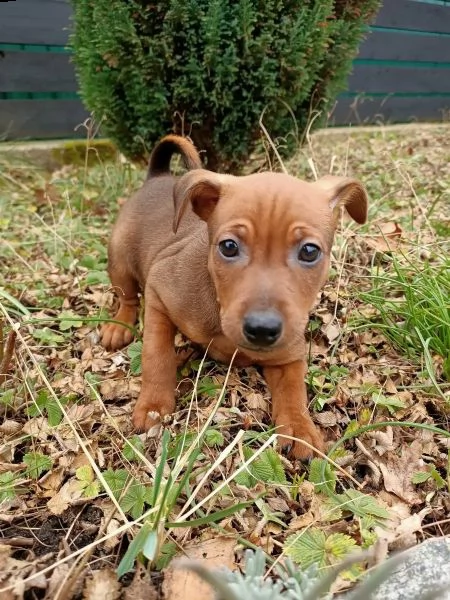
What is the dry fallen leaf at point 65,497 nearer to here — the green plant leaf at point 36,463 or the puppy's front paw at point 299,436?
the green plant leaf at point 36,463

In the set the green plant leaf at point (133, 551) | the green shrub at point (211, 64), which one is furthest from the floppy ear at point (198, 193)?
the green shrub at point (211, 64)

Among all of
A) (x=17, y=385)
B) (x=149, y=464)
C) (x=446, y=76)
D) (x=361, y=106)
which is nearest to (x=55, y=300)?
(x=17, y=385)

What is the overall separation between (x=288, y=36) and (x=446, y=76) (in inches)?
293

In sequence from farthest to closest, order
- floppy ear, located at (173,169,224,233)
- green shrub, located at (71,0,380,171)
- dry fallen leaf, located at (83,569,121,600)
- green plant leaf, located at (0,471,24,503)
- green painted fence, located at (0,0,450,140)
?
green painted fence, located at (0,0,450,140) < green shrub, located at (71,0,380,171) < floppy ear, located at (173,169,224,233) < green plant leaf, located at (0,471,24,503) < dry fallen leaf, located at (83,569,121,600)

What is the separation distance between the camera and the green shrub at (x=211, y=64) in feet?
14.1

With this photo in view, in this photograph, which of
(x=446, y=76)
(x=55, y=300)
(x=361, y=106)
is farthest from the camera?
(x=446, y=76)

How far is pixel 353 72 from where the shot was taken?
9.23 meters

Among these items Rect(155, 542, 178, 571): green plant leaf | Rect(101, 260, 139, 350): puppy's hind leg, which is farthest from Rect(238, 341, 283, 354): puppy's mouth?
Rect(101, 260, 139, 350): puppy's hind leg

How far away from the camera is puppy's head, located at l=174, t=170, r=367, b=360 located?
7.54ft

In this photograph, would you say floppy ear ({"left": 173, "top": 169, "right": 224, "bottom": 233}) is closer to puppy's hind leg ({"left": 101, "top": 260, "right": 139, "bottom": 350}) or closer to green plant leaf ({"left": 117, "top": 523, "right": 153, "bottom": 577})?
puppy's hind leg ({"left": 101, "top": 260, "right": 139, "bottom": 350})

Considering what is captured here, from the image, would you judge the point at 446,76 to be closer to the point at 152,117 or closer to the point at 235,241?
the point at 152,117

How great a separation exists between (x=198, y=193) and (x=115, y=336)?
1.23m

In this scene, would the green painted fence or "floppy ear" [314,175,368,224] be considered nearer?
"floppy ear" [314,175,368,224]

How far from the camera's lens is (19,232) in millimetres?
5273
